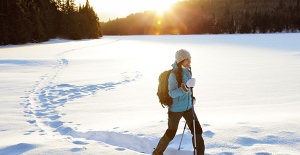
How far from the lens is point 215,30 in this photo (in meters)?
116

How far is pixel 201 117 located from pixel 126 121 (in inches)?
73.2

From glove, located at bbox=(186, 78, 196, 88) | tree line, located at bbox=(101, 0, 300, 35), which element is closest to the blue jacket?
glove, located at bbox=(186, 78, 196, 88)

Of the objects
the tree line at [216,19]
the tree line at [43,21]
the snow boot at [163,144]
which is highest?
the tree line at [216,19]

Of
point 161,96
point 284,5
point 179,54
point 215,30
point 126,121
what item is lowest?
point 126,121

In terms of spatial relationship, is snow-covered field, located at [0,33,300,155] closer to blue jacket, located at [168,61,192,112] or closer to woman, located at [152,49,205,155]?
woman, located at [152,49,205,155]

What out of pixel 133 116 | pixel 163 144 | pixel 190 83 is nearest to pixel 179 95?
pixel 190 83

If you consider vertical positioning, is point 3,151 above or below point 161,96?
below

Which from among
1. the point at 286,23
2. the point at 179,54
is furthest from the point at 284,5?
the point at 179,54

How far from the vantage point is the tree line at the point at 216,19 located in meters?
110

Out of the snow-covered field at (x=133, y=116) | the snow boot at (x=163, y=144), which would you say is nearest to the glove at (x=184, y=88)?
the snow boot at (x=163, y=144)

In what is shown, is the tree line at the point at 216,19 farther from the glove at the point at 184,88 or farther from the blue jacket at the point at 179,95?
the glove at the point at 184,88

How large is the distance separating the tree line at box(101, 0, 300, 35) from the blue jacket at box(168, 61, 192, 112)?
375ft

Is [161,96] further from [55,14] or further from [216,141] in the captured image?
[55,14]

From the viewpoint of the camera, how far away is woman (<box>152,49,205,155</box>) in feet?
12.6
